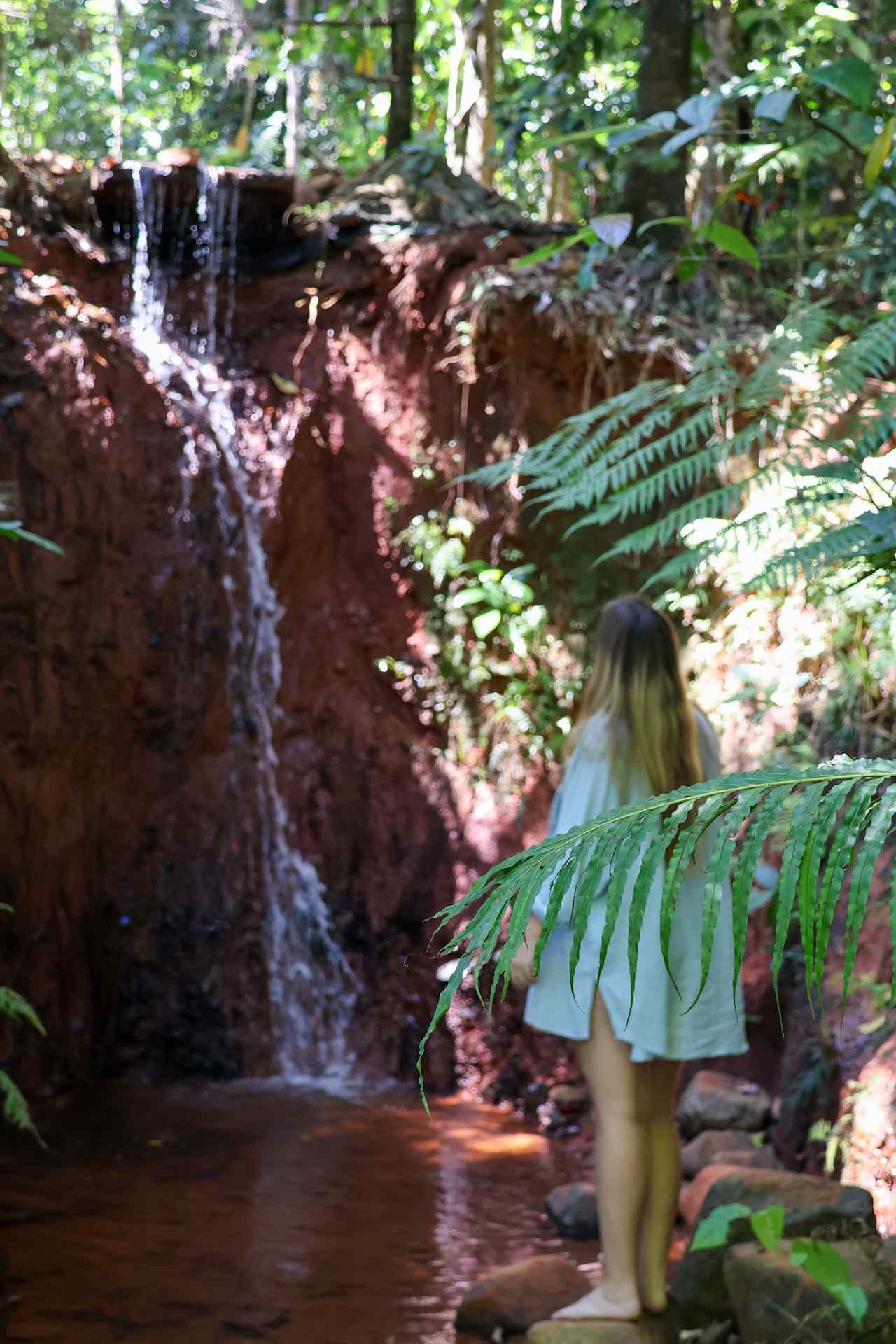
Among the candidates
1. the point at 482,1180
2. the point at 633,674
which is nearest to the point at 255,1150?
the point at 482,1180

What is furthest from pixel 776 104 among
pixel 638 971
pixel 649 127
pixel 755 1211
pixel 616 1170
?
pixel 755 1211

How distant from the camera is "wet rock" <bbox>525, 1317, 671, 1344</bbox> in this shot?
317 centimetres

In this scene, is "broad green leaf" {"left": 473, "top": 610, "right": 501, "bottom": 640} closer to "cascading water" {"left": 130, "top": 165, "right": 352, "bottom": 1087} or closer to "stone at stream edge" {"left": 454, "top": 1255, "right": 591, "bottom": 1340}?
"cascading water" {"left": 130, "top": 165, "right": 352, "bottom": 1087}

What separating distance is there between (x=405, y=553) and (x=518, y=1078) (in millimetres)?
2859

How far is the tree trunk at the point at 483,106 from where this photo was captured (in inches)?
365

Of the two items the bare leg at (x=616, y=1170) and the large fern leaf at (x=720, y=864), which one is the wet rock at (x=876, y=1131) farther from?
the large fern leaf at (x=720, y=864)

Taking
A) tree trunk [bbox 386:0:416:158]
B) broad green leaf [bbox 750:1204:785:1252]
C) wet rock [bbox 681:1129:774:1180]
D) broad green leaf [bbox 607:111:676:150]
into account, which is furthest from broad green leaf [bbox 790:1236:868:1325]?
tree trunk [bbox 386:0:416:158]

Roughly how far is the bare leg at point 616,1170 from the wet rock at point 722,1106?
6.03 ft

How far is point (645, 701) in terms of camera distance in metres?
3.32

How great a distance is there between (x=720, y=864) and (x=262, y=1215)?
3.82 m

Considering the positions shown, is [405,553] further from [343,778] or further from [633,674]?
[633,674]

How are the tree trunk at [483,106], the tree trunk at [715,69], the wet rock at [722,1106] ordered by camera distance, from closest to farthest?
A: the wet rock at [722,1106]
the tree trunk at [715,69]
the tree trunk at [483,106]

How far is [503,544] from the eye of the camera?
6.75m

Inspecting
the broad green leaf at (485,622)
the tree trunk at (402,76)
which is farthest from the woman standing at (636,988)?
the tree trunk at (402,76)
